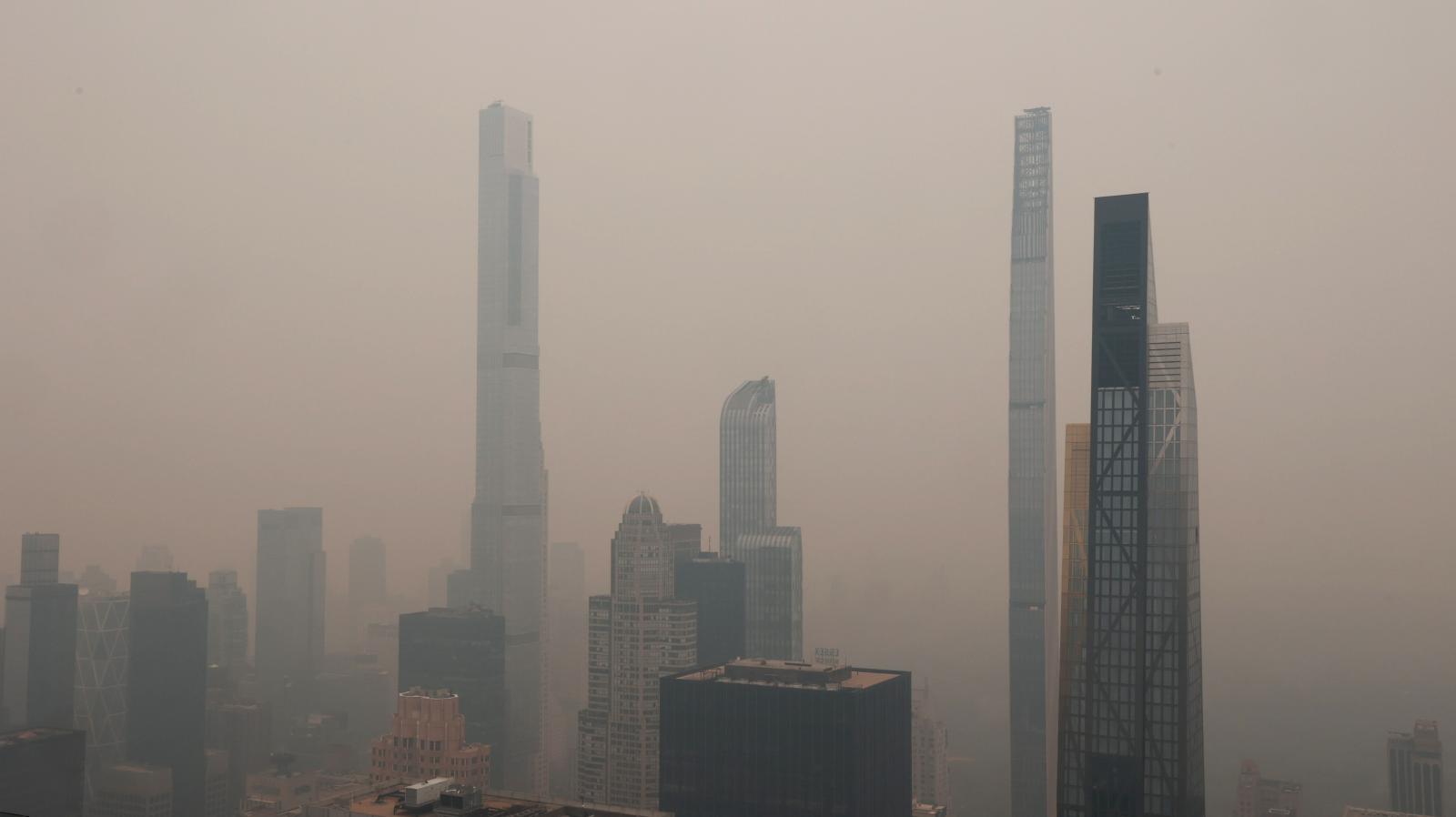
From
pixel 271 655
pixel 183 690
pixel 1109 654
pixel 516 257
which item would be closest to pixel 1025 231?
pixel 1109 654

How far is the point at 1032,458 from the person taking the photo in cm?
2202

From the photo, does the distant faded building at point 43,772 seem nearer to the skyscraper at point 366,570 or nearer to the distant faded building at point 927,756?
the skyscraper at point 366,570

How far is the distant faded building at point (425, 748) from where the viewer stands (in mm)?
20031

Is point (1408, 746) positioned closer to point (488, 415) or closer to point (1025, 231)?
point (1025, 231)

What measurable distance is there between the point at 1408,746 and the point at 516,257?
25.0 meters

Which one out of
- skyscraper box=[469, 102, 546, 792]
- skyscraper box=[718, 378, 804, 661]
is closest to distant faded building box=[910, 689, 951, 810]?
skyscraper box=[718, 378, 804, 661]

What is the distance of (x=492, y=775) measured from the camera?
2277 centimetres

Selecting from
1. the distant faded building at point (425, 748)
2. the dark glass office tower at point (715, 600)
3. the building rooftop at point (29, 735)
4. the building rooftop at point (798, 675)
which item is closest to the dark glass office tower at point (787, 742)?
the building rooftop at point (798, 675)

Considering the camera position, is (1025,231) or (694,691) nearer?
(694,691)

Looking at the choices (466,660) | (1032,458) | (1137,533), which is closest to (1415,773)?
(1137,533)

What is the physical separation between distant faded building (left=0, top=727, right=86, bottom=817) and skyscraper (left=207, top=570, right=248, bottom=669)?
3403mm

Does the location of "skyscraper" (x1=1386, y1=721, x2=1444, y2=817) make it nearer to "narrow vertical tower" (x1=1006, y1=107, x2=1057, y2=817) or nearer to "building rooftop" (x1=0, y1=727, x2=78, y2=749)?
"narrow vertical tower" (x1=1006, y1=107, x2=1057, y2=817)

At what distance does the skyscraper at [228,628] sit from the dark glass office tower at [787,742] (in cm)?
982

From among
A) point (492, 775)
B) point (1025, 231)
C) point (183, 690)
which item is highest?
point (1025, 231)
